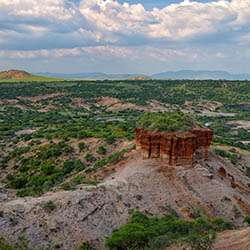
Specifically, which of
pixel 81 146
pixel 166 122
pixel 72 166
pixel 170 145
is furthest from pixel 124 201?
pixel 81 146

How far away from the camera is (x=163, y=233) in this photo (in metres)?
26.7

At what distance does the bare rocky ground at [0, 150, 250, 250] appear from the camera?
2694 centimetres

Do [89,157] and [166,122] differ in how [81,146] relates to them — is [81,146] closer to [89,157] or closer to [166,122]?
[89,157]

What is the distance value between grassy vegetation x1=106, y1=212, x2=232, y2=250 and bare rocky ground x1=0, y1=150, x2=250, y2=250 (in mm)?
1134

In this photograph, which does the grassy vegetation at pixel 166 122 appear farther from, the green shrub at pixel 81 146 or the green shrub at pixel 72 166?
the green shrub at pixel 81 146

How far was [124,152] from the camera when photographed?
39625 mm

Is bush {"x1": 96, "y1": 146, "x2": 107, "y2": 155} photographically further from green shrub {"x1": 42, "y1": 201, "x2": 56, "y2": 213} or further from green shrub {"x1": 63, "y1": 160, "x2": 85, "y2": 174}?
green shrub {"x1": 42, "y1": 201, "x2": 56, "y2": 213}

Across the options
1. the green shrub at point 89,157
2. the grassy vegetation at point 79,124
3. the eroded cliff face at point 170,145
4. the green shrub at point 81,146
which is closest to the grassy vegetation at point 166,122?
the grassy vegetation at point 79,124

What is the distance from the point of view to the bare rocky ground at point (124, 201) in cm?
2694

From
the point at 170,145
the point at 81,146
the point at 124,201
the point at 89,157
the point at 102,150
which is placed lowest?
the point at 89,157

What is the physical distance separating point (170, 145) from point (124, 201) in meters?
6.54

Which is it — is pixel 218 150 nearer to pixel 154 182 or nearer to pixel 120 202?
pixel 154 182

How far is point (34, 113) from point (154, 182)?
75.0 metres

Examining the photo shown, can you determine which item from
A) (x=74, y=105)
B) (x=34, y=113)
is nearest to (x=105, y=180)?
(x=34, y=113)
